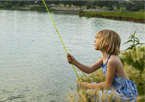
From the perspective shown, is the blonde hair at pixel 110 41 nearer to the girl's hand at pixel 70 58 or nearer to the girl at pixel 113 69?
the girl at pixel 113 69

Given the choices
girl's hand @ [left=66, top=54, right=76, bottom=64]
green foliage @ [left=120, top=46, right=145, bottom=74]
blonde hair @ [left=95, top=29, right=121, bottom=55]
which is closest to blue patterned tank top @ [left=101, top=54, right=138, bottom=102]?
blonde hair @ [left=95, top=29, right=121, bottom=55]

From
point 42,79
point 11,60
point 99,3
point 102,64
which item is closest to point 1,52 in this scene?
point 11,60

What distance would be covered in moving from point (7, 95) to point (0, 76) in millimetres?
1753

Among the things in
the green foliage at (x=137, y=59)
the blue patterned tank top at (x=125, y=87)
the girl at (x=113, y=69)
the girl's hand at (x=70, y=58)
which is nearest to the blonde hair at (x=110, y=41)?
the girl at (x=113, y=69)

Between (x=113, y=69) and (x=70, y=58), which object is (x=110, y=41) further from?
(x=70, y=58)

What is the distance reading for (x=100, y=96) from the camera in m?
4.23

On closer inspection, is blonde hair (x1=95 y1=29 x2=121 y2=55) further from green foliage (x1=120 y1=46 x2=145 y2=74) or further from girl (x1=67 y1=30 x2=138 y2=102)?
green foliage (x1=120 y1=46 x2=145 y2=74)

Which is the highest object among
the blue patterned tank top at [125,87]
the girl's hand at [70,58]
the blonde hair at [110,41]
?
the blonde hair at [110,41]

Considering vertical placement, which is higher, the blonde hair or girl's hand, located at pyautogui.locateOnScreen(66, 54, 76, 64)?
the blonde hair

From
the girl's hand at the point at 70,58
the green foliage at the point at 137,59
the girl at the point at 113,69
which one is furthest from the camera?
the green foliage at the point at 137,59

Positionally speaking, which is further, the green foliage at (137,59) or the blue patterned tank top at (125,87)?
the green foliage at (137,59)

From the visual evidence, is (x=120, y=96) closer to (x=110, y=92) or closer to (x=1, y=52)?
(x=110, y=92)

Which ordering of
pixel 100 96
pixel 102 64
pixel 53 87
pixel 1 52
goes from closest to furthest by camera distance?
pixel 100 96 → pixel 102 64 → pixel 53 87 → pixel 1 52

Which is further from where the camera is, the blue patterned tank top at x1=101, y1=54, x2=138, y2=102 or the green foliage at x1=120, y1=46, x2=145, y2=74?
the green foliage at x1=120, y1=46, x2=145, y2=74
